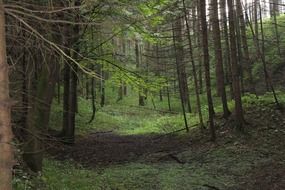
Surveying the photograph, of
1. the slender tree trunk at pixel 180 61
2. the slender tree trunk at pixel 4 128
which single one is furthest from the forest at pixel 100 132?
the slender tree trunk at pixel 180 61

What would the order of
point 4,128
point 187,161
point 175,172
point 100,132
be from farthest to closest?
point 100,132 → point 187,161 → point 175,172 → point 4,128

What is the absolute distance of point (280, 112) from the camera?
16.7 m

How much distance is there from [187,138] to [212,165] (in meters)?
6.00

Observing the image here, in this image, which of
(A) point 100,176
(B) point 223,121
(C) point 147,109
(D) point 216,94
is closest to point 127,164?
(A) point 100,176

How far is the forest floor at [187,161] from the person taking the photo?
10.2 m

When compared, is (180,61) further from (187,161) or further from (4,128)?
(4,128)

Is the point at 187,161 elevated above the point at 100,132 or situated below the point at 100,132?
below

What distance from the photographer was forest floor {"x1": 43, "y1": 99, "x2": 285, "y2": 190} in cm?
1016

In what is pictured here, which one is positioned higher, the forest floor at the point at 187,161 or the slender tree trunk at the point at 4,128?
the slender tree trunk at the point at 4,128

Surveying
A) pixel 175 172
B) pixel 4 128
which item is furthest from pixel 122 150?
pixel 4 128

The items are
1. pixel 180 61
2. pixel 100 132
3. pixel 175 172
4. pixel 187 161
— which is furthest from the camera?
pixel 180 61

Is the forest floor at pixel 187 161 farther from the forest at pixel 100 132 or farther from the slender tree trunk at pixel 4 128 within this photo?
the slender tree trunk at pixel 4 128

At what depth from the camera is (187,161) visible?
538 inches

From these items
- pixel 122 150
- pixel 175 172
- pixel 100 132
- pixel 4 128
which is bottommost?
pixel 175 172
